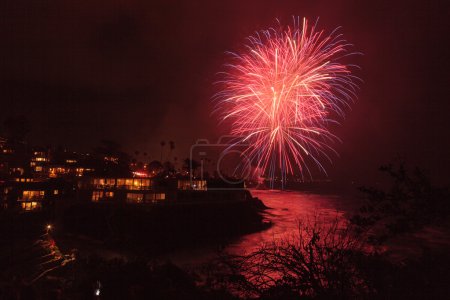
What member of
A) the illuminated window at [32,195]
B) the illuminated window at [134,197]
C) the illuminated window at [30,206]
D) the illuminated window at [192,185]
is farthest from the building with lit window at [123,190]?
the illuminated window at [192,185]

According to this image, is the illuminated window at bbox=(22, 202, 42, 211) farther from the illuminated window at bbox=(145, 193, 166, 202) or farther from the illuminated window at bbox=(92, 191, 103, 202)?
the illuminated window at bbox=(145, 193, 166, 202)

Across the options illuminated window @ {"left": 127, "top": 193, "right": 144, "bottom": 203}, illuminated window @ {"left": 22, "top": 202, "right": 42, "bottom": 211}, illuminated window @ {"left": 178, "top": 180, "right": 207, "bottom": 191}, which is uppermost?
illuminated window @ {"left": 178, "top": 180, "right": 207, "bottom": 191}

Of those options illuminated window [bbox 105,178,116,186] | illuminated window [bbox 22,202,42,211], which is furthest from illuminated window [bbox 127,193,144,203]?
illuminated window [bbox 22,202,42,211]

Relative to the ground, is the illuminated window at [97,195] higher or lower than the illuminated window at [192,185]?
lower

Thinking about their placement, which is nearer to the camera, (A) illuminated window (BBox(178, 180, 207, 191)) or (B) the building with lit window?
(B) the building with lit window

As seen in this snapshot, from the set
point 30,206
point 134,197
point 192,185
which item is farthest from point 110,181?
point 192,185

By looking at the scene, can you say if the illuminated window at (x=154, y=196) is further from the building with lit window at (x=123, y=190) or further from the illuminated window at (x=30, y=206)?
the illuminated window at (x=30, y=206)

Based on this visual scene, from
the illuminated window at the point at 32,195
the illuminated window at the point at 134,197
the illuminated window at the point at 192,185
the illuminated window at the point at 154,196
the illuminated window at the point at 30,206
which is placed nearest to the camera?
the illuminated window at the point at 30,206

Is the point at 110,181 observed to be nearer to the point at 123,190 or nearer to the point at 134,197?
the point at 123,190

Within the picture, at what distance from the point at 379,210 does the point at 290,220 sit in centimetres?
5273

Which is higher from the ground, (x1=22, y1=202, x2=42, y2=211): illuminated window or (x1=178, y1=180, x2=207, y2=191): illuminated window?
(x1=178, y1=180, x2=207, y2=191): illuminated window

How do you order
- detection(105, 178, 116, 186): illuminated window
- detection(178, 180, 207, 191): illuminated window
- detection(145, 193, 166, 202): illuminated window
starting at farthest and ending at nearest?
detection(178, 180, 207, 191): illuminated window
detection(105, 178, 116, 186): illuminated window
detection(145, 193, 166, 202): illuminated window

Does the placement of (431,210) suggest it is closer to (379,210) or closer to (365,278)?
(379,210)

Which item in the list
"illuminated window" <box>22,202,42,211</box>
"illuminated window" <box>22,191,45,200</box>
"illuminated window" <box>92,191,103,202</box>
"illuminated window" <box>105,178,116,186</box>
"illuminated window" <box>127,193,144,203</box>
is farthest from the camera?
"illuminated window" <box>105,178,116,186</box>
